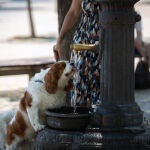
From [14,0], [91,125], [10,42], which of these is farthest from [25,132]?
[14,0]

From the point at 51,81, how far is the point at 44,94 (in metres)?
0.18

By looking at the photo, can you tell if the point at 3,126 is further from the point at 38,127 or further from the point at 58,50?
the point at 58,50

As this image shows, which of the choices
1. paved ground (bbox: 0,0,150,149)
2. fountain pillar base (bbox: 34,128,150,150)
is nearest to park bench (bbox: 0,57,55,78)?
paved ground (bbox: 0,0,150,149)

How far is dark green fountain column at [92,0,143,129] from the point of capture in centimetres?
515

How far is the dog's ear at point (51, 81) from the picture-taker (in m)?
5.75

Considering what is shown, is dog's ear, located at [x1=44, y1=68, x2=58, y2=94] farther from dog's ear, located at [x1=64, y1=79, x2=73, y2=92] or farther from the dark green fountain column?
the dark green fountain column

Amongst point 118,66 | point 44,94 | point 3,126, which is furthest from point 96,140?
point 3,126

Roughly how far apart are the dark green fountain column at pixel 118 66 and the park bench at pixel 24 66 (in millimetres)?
5862

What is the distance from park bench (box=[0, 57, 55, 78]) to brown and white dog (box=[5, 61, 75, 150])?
4.89 meters

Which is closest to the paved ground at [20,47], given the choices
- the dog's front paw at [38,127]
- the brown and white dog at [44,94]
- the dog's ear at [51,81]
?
the brown and white dog at [44,94]

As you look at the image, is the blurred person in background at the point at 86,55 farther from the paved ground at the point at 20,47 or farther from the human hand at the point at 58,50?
the paved ground at the point at 20,47

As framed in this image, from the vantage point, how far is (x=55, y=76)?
5746 millimetres

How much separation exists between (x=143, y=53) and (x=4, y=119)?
5653 mm

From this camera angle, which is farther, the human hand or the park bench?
the park bench
